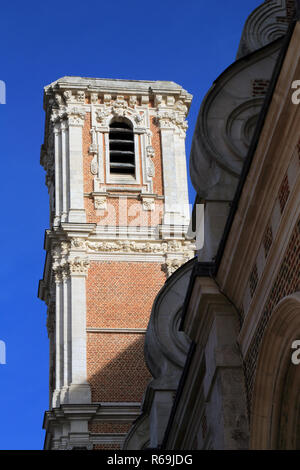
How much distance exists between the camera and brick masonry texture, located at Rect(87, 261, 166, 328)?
104 ft

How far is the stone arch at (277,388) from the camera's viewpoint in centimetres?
1116

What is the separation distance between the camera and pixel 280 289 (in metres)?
11.1

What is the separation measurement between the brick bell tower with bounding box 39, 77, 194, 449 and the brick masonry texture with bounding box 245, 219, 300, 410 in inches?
687

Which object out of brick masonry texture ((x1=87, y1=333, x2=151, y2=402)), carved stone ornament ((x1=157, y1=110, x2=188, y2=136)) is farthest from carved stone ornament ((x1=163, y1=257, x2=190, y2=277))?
carved stone ornament ((x1=157, y1=110, x2=188, y2=136))

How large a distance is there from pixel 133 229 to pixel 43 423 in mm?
7050

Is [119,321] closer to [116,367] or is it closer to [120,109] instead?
[116,367]

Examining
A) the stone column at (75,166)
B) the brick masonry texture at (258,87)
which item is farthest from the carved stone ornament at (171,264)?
the brick masonry texture at (258,87)

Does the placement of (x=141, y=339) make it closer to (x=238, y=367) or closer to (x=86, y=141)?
(x=86, y=141)

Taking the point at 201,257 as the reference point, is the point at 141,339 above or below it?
above

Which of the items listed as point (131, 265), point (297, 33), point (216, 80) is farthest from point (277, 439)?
point (131, 265)

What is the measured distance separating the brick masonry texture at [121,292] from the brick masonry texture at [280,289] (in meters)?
19.5

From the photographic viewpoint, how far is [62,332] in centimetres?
3133

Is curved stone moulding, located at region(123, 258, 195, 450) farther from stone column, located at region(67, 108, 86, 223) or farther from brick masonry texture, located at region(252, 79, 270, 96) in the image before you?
stone column, located at region(67, 108, 86, 223)

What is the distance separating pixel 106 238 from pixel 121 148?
4521 mm
